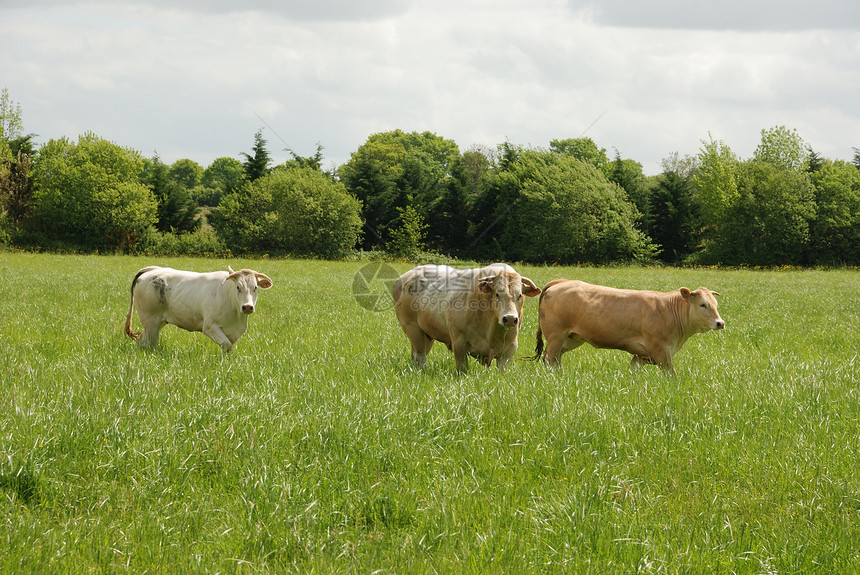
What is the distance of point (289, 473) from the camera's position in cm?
457

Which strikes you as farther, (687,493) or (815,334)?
(815,334)

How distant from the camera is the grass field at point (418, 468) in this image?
360 centimetres

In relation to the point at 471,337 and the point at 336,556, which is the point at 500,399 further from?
the point at 336,556

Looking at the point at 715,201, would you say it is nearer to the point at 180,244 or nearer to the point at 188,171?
the point at 180,244

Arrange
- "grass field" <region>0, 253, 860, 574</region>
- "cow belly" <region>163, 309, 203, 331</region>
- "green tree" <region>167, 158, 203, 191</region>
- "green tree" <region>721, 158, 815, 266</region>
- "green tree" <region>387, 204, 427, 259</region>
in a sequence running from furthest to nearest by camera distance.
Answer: "green tree" <region>167, 158, 203, 191</region>
"green tree" <region>721, 158, 815, 266</region>
"green tree" <region>387, 204, 427, 259</region>
"cow belly" <region>163, 309, 203, 331</region>
"grass field" <region>0, 253, 860, 574</region>

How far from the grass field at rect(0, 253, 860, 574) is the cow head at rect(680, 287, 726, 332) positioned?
699 millimetres

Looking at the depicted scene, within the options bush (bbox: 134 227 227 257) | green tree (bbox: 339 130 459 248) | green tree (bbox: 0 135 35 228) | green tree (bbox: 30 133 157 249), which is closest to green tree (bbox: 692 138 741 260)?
green tree (bbox: 339 130 459 248)

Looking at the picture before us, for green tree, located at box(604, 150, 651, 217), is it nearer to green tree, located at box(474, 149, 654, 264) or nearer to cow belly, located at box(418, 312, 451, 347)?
green tree, located at box(474, 149, 654, 264)

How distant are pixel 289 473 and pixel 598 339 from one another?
18.2 ft

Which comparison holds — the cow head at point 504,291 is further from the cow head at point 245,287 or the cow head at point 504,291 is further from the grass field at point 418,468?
the cow head at point 245,287

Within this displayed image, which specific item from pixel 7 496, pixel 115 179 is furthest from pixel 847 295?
pixel 115 179

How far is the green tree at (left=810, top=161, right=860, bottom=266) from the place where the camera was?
53.2 m

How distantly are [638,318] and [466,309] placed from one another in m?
2.57

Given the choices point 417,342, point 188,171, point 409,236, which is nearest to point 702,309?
point 417,342
